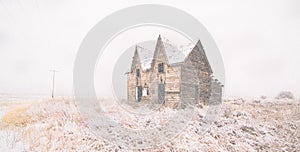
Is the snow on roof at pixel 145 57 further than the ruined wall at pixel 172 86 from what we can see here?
Yes

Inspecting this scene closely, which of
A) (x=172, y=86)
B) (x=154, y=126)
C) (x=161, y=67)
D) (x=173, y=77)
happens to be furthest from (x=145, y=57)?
(x=154, y=126)

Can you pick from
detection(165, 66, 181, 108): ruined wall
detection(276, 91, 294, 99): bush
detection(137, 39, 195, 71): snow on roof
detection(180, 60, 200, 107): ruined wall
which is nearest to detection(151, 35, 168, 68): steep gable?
detection(137, 39, 195, 71): snow on roof

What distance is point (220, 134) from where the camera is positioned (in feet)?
31.4

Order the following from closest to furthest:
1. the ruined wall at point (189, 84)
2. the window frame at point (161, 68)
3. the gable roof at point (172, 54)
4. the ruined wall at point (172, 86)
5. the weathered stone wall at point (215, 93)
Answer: the ruined wall at point (172, 86) → the ruined wall at point (189, 84) → the gable roof at point (172, 54) → the window frame at point (161, 68) → the weathered stone wall at point (215, 93)

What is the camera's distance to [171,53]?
16.4 m

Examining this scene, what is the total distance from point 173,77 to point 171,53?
262 centimetres

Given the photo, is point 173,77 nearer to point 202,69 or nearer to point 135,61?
point 202,69

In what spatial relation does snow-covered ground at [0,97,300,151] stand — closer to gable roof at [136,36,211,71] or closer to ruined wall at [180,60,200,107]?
A: ruined wall at [180,60,200,107]

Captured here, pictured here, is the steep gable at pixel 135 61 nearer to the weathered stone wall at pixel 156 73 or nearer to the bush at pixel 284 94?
the weathered stone wall at pixel 156 73

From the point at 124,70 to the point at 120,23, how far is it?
971cm

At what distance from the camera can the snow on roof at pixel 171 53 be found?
15519 millimetres

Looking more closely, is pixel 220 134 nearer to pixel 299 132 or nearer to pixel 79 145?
pixel 299 132

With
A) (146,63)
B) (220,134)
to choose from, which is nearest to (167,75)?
(146,63)

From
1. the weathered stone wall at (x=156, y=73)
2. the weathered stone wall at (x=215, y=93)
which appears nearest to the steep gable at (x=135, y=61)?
the weathered stone wall at (x=156, y=73)
